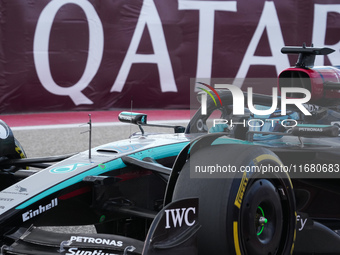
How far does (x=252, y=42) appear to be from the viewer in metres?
11.6

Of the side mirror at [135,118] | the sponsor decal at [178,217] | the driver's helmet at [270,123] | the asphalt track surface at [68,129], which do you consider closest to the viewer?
the sponsor decal at [178,217]

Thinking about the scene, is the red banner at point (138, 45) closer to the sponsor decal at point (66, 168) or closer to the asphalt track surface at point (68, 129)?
the asphalt track surface at point (68, 129)

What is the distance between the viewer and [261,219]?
255 centimetres

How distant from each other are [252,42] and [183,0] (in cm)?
161

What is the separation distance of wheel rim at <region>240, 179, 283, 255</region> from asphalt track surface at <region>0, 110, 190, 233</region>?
13.7ft

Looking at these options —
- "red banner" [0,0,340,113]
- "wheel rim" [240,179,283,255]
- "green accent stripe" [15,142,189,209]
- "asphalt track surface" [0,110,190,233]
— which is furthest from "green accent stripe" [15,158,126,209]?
"red banner" [0,0,340,113]

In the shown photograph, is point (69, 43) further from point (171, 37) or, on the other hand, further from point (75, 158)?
point (75, 158)

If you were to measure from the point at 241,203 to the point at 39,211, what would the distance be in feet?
3.22

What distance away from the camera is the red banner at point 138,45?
10.7 m

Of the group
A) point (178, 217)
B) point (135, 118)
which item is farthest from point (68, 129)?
point (178, 217)

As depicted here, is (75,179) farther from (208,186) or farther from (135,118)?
(135,118)

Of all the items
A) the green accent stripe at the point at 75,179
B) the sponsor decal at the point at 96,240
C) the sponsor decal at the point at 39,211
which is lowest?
the sponsor decal at the point at 96,240

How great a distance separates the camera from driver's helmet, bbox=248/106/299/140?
134 inches

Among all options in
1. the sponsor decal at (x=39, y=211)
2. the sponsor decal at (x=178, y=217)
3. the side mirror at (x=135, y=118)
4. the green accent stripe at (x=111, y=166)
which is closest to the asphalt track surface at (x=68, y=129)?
the side mirror at (x=135, y=118)
